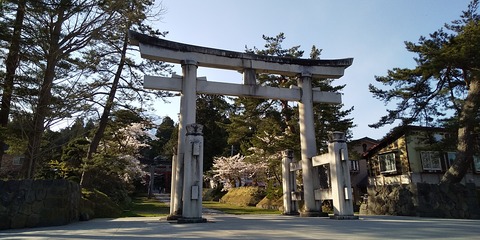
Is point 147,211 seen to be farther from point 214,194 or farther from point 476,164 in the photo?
point 476,164

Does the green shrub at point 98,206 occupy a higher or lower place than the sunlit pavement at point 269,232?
higher

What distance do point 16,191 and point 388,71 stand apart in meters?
17.6

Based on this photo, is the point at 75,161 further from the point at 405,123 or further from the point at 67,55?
the point at 405,123

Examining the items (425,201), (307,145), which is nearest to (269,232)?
(307,145)

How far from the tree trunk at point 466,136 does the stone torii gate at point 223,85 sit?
746 centimetres

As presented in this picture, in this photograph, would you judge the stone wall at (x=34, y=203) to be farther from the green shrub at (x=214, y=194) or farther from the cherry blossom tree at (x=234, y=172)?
the green shrub at (x=214, y=194)

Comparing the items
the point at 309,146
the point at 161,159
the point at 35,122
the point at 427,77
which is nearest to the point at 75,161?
the point at 35,122

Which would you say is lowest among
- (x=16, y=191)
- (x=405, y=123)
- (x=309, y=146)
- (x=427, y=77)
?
(x=16, y=191)

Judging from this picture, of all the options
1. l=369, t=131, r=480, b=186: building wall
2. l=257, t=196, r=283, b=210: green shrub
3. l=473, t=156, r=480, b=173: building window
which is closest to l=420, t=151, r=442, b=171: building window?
l=369, t=131, r=480, b=186: building wall

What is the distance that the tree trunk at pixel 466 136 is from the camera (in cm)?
1564

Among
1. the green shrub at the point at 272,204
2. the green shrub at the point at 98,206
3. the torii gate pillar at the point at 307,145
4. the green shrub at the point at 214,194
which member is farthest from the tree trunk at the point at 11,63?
the green shrub at the point at 214,194

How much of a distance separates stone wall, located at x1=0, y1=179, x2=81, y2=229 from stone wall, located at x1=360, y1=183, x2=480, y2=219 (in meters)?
12.9

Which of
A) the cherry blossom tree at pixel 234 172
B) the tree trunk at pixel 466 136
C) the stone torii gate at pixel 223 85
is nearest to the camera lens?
the stone torii gate at pixel 223 85

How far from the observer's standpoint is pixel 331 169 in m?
10.4
